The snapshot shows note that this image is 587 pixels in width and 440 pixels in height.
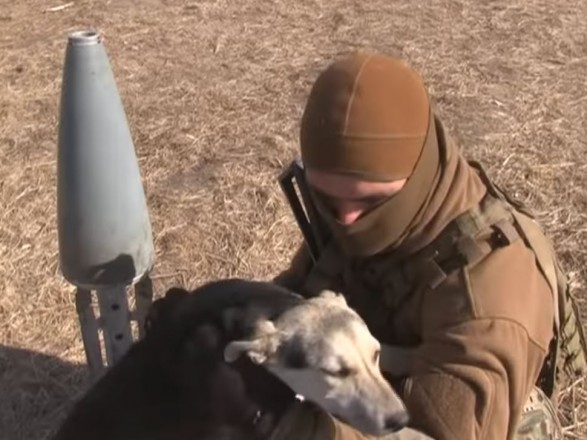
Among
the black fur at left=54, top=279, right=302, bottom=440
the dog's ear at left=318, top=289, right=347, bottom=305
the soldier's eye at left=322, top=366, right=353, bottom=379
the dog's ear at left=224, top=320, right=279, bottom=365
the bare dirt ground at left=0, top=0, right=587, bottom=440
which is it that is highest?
the dog's ear at left=318, top=289, right=347, bottom=305

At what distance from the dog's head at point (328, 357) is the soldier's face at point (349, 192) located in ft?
0.95

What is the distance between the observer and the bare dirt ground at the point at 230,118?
15.2 feet

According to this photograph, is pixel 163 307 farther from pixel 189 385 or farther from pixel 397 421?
pixel 397 421

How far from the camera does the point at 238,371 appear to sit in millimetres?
2924

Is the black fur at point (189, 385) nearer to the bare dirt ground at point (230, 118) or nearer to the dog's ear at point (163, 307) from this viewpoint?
the dog's ear at point (163, 307)

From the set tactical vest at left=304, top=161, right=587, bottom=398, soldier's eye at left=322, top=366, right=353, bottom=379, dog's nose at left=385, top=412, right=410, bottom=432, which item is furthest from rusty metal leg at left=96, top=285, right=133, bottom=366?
dog's nose at left=385, top=412, right=410, bottom=432

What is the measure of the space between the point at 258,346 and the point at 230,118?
132 inches

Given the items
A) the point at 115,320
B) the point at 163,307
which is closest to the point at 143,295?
the point at 115,320

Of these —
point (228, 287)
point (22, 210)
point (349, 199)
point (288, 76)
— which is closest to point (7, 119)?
point (22, 210)

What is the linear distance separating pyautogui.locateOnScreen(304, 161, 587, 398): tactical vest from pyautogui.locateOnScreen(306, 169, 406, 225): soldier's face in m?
0.19

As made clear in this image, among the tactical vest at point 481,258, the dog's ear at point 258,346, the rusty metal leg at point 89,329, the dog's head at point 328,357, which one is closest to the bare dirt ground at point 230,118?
the rusty metal leg at point 89,329

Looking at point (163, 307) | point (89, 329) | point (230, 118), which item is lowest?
point (230, 118)

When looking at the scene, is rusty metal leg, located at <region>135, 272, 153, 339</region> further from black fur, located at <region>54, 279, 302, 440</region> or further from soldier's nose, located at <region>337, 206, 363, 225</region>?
soldier's nose, located at <region>337, 206, 363, 225</region>

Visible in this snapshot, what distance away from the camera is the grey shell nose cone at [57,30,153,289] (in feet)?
11.5
